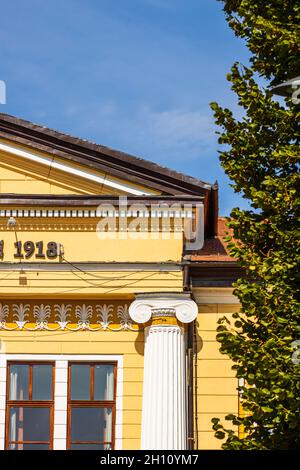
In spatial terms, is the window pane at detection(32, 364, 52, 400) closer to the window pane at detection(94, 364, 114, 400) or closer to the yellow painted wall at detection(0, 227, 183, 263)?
the window pane at detection(94, 364, 114, 400)

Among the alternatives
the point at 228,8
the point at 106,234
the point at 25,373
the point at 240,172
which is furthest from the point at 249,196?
the point at 25,373

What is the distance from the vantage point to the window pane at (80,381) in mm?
20812

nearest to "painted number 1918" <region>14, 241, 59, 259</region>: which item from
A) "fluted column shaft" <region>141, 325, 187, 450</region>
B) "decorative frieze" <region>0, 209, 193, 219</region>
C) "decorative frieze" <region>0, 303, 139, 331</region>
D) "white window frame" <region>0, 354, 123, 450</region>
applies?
"decorative frieze" <region>0, 209, 193, 219</region>

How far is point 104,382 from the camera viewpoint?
822 inches

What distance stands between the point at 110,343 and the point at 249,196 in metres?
4.65

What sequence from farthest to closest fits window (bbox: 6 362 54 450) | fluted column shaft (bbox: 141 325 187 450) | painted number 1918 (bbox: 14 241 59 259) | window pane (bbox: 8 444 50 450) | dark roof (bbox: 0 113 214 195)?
dark roof (bbox: 0 113 214 195) < painted number 1918 (bbox: 14 241 59 259) < window (bbox: 6 362 54 450) < window pane (bbox: 8 444 50 450) < fluted column shaft (bbox: 141 325 187 450)

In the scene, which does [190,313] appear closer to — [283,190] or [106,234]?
[106,234]

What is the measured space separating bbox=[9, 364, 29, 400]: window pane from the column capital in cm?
196

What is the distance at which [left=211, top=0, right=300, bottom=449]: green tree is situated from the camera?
16297mm

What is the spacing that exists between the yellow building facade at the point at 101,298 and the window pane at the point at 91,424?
0.02 meters

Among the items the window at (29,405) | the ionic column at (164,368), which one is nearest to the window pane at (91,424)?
the window at (29,405)

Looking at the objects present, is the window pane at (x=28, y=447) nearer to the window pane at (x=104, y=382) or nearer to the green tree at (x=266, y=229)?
the window pane at (x=104, y=382)

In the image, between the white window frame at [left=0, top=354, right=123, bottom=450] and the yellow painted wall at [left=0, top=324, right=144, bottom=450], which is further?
the yellow painted wall at [left=0, top=324, right=144, bottom=450]

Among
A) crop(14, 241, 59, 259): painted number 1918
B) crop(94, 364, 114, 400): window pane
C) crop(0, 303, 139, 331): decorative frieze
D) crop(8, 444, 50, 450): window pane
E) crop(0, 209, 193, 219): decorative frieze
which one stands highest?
crop(0, 209, 193, 219): decorative frieze
